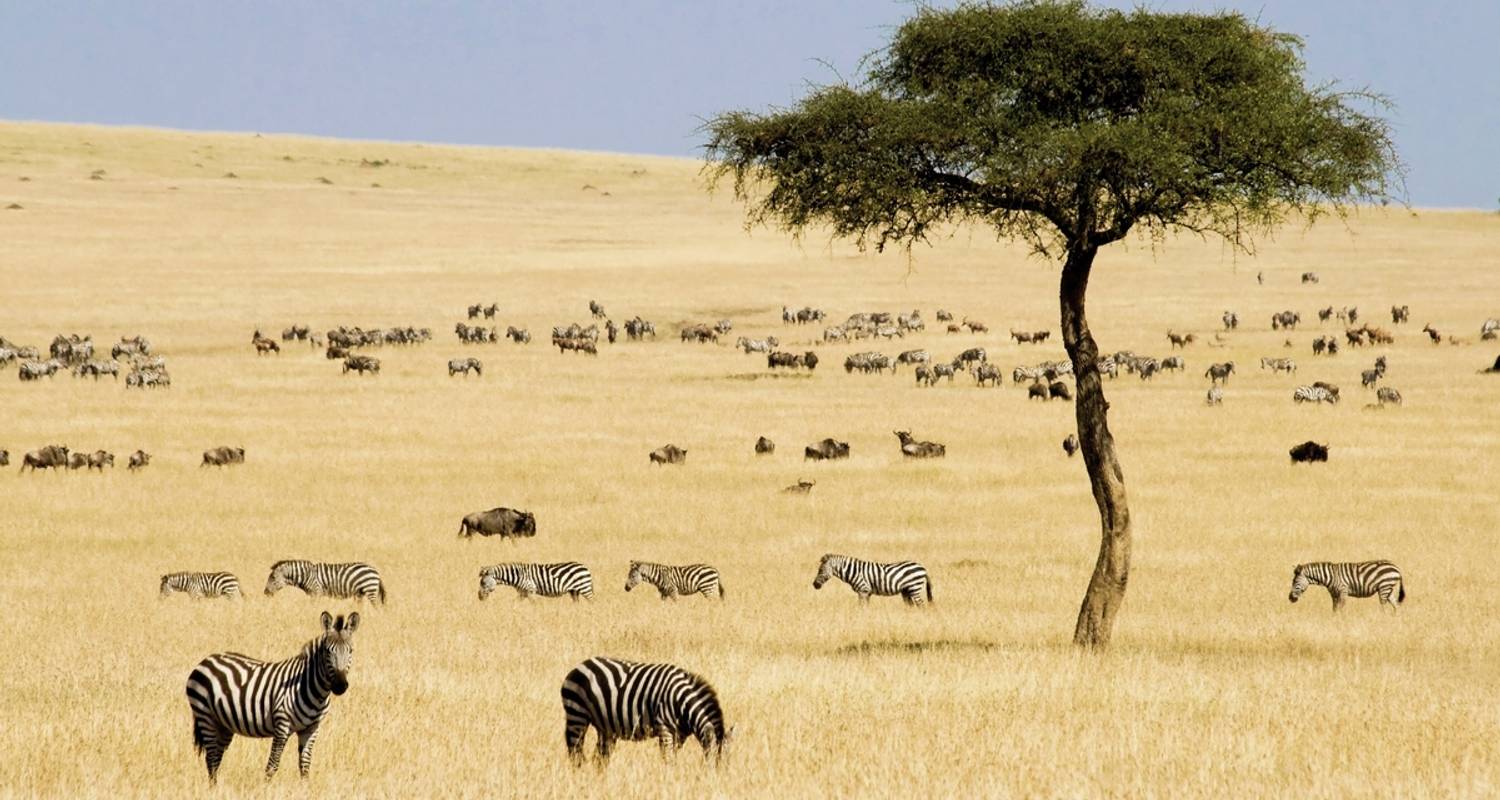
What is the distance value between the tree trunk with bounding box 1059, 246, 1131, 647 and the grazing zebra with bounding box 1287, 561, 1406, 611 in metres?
5.63

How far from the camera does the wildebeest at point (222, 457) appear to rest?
3603cm

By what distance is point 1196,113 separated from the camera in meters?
17.6

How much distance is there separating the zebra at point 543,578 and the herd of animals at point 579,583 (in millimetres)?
20

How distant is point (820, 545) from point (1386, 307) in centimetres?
5909

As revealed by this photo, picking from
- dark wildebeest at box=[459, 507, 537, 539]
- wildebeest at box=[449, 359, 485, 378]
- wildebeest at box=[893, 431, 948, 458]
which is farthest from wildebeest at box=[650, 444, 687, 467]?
wildebeest at box=[449, 359, 485, 378]

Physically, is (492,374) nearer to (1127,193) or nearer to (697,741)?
(1127,193)

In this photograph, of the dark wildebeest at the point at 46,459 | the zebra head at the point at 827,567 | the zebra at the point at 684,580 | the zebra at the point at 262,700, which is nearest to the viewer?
the zebra at the point at 262,700

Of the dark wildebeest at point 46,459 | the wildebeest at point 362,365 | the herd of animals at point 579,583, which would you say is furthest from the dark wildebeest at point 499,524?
the wildebeest at point 362,365

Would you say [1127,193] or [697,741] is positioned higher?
[1127,193]

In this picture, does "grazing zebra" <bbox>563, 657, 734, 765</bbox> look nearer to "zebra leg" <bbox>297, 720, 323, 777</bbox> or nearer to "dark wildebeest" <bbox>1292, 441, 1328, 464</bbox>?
"zebra leg" <bbox>297, 720, 323, 777</bbox>

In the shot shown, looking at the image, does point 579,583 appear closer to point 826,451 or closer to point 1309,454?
point 826,451

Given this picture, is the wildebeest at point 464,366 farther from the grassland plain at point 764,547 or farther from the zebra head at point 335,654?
the zebra head at point 335,654

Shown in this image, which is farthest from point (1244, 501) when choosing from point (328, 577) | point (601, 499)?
point (328, 577)

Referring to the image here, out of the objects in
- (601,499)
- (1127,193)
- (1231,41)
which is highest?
(1231,41)
